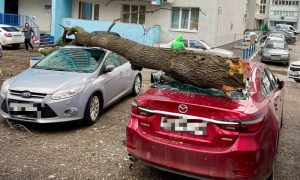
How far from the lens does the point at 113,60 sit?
7.92 m

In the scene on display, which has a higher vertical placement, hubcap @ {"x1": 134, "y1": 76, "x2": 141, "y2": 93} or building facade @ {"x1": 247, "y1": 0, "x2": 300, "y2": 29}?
building facade @ {"x1": 247, "y1": 0, "x2": 300, "y2": 29}

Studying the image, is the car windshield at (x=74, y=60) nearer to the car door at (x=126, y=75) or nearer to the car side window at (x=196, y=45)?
the car door at (x=126, y=75)

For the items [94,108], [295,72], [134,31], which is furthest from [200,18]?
[94,108]

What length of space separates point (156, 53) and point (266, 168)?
8.07ft

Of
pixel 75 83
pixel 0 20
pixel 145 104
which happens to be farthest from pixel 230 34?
pixel 145 104

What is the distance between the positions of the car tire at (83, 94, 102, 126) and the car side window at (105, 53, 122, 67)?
34.1 inches

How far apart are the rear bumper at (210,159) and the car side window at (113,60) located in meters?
3.58

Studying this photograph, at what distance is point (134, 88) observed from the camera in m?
9.23

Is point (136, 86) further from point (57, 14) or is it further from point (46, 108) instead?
point (57, 14)

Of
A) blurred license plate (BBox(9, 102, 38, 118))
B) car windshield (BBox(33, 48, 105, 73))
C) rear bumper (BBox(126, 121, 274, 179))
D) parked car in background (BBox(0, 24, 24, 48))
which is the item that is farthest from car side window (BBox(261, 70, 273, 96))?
parked car in background (BBox(0, 24, 24, 48))

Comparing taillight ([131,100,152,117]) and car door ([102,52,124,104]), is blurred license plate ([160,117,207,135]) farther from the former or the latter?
car door ([102,52,124,104])

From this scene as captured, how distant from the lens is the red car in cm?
383

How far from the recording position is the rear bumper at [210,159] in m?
3.81

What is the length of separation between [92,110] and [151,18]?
18.0 meters
